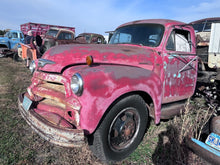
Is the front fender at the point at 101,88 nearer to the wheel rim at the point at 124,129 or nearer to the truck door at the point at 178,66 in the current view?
the wheel rim at the point at 124,129

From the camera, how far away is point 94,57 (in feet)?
7.39

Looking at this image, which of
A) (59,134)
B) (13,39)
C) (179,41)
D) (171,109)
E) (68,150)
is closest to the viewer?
(59,134)

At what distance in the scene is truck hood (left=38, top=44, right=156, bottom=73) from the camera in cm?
219

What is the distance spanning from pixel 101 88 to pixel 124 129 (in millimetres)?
785

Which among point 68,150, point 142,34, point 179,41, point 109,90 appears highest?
point 142,34

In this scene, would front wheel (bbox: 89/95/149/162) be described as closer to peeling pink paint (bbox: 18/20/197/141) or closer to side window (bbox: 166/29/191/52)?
Result: peeling pink paint (bbox: 18/20/197/141)

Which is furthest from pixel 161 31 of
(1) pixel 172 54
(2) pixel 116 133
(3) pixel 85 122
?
(3) pixel 85 122

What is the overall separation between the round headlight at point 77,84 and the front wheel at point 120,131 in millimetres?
479

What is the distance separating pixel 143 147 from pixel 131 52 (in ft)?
5.17

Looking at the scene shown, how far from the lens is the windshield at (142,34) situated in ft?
9.49

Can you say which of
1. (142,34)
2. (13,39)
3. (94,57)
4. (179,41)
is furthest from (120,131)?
(13,39)

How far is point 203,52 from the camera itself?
429 centimetres

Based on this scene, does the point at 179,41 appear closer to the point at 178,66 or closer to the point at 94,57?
the point at 178,66

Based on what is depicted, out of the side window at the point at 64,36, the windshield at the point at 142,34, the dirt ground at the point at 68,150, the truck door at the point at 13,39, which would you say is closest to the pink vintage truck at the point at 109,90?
the windshield at the point at 142,34
